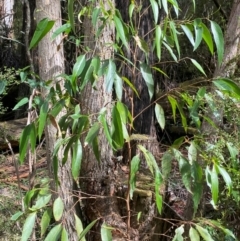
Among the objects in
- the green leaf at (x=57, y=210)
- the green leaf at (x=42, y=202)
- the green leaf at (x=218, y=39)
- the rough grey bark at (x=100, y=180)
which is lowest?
the rough grey bark at (x=100, y=180)

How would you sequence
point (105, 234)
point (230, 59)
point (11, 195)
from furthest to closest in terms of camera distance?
point (11, 195) → point (230, 59) → point (105, 234)

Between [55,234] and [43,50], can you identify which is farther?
[43,50]

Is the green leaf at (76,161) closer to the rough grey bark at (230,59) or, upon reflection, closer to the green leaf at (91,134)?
the green leaf at (91,134)

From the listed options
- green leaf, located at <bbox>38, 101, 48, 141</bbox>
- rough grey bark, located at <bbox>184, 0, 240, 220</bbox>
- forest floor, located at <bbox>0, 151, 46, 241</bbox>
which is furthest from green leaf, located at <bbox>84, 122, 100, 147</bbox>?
forest floor, located at <bbox>0, 151, 46, 241</bbox>

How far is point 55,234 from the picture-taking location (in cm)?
170

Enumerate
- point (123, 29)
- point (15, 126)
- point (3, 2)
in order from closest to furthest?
point (123, 29) → point (15, 126) → point (3, 2)

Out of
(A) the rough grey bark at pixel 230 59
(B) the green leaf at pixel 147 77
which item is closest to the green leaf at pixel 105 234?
(B) the green leaf at pixel 147 77

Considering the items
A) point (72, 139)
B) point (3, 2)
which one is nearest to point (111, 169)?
point (72, 139)

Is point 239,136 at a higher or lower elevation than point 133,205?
higher

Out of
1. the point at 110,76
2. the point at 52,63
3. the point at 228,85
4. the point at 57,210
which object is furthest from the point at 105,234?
the point at 52,63

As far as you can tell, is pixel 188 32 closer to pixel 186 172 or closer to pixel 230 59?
pixel 186 172

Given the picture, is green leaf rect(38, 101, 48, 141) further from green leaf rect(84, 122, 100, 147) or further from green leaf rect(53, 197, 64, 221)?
green leaf rect(53, 197, 64, 221)

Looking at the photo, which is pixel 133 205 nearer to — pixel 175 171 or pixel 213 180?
pixel 175 171

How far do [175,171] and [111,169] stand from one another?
1342 millimetres
